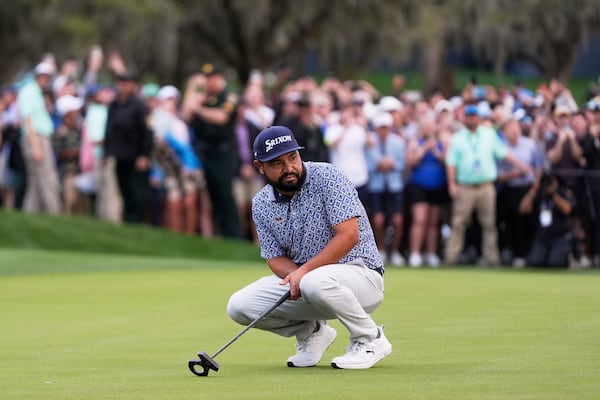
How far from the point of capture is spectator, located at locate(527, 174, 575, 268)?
19.2m

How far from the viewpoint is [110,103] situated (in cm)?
2120

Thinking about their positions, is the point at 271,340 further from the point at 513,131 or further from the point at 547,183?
the point at 513,131

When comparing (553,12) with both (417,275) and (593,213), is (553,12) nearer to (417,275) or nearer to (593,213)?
(593,213)

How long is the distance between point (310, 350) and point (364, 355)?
0.43 metres

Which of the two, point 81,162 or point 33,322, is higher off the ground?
point 81,162

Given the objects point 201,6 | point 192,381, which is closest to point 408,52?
point 201,6

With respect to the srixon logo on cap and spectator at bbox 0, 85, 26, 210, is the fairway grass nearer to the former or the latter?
the srixon logo on cap

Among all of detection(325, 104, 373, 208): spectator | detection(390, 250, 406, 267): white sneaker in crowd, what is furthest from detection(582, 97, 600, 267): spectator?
detection(325, 104, 373, 208): spectator

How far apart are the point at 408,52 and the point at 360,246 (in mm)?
Answer: 33740

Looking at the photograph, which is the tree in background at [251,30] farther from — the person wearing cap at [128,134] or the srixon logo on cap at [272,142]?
the srixon logo on cap at [272,142]

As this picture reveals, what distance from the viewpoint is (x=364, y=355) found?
8.66 m

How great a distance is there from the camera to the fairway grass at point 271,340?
25.2 feet

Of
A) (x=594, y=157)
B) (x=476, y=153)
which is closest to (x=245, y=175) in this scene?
(x=476, y=153)

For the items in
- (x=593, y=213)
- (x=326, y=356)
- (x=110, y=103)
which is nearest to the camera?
(x=326, y=356)
